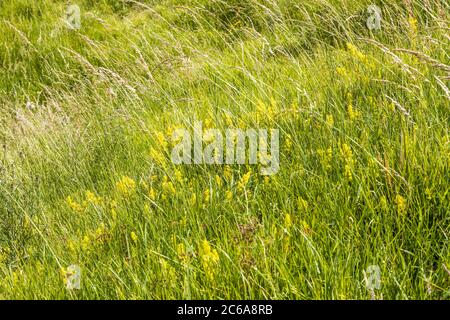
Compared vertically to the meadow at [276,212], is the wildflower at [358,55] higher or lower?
higher

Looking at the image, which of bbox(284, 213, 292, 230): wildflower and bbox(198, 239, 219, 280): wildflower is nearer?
bbox(198, 239, 219, 280): wildflower

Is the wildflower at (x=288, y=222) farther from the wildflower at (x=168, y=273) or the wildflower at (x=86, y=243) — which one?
the wildflower at (x=86, y=243)

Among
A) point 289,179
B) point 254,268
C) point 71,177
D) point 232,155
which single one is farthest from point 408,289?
point 71,177

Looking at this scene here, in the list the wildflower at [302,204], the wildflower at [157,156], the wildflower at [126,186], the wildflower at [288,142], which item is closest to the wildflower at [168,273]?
the wildflower at [302,204]

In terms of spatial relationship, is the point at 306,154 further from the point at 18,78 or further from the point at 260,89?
the point at 18,78

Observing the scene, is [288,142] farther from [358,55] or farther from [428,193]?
[358,55]

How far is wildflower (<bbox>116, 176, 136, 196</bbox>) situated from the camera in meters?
2.54

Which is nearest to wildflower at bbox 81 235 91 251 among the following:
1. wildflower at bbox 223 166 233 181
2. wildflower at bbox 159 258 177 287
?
wildflower at bbox 159 258 177 287

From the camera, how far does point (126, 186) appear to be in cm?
259

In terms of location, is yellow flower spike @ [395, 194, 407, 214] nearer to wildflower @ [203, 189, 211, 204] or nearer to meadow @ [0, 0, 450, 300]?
meadow @ [0, 0, 450, 300]

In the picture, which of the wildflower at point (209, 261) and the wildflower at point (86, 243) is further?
the wildflower at point (86, 243)

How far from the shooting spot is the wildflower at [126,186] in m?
2.54

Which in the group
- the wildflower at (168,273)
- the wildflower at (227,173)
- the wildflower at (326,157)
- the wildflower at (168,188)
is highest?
the wildflower at (326,157)
